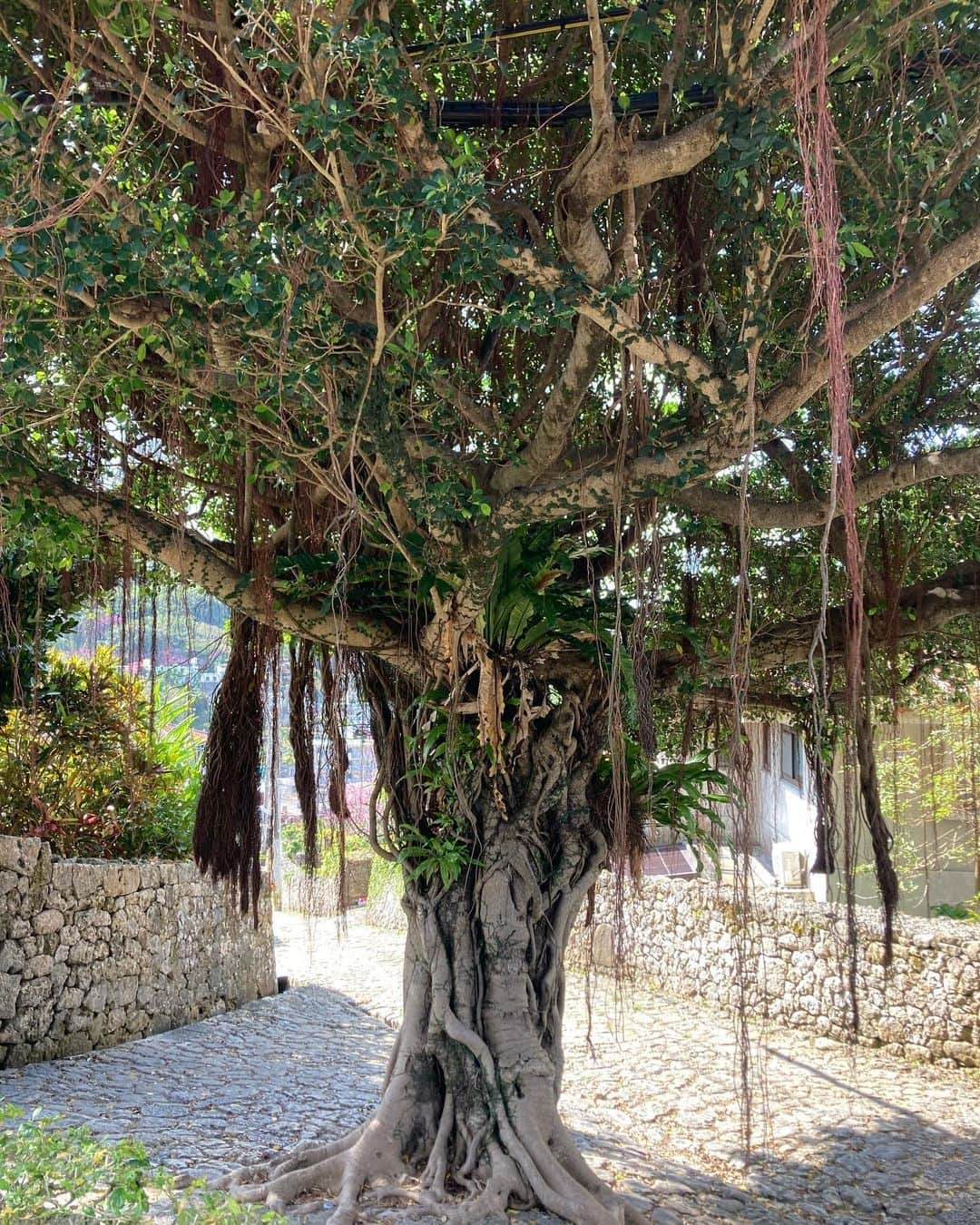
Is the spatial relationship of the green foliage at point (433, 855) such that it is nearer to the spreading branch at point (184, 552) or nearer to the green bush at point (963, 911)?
the spreading branch at point (184, 552)

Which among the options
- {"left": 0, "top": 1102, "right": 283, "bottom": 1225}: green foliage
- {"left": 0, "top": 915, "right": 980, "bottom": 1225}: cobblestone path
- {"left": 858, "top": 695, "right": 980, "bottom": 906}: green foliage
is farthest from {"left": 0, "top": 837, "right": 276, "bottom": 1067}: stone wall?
{"left": 858, "top": 695, "right": 980, "bottom": 906}: green foliage

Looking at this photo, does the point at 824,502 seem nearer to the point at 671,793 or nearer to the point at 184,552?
the point at 671,793

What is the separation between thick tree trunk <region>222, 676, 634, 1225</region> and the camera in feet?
11.8

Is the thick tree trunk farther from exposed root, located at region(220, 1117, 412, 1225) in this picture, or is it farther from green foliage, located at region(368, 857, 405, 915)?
green foliage, located at region(368, 857, 405, 915)

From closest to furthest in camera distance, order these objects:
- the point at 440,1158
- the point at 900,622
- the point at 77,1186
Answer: the point at 77,1186 → the point at 440,1158 → the point at 900,622

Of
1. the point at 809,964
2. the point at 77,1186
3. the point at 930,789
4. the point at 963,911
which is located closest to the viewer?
the point at 77,1186

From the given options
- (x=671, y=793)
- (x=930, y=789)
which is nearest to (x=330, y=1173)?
(x=671, y=793)

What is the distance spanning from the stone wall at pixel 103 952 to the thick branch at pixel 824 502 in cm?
357

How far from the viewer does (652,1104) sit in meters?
5.93

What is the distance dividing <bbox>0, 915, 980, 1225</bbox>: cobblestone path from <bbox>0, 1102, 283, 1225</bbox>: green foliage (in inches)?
46.8

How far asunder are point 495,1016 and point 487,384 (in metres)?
2.47

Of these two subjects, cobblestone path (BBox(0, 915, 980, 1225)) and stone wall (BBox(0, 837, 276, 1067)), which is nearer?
cobblestone path (BBox(0, 915, 980, 1225))

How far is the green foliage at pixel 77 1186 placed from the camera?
6.93 feet

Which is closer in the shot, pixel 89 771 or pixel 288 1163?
pixel 288 1163
